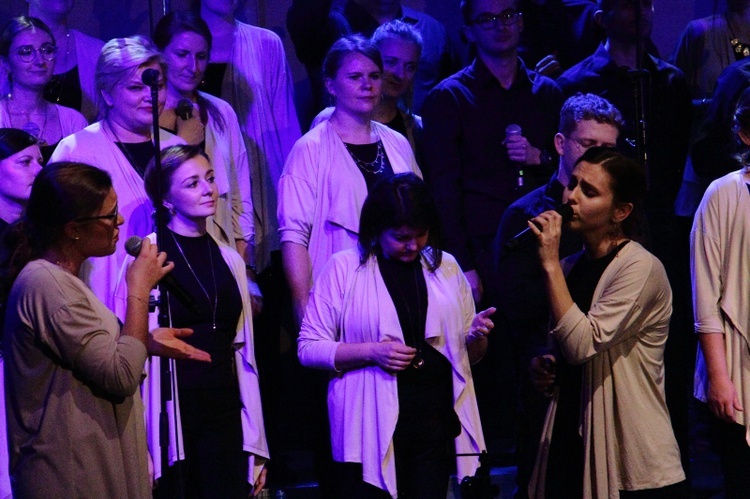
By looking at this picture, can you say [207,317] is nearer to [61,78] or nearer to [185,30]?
[185,30]

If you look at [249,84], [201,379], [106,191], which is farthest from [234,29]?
[106,191]

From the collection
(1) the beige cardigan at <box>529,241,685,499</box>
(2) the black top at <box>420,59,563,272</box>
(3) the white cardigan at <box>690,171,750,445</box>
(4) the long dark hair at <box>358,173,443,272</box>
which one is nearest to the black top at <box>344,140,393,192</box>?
(2) the black top at <box>420,59,563,272</box>

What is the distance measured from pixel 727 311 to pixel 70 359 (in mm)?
2141

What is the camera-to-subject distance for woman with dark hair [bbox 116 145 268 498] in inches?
144

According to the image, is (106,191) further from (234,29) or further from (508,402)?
(508,402)

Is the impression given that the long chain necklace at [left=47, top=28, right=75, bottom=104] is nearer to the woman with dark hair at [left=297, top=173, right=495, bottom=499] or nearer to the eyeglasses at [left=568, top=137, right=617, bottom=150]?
the woman with dark hair at [left=297, top=173, right=495, bottom=499]

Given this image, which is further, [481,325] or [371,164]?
[371,164]

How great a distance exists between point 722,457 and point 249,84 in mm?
2542

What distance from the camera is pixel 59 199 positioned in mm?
2811

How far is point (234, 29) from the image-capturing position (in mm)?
4848

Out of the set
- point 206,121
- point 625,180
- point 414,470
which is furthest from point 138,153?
point 625,180

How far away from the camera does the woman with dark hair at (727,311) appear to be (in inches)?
141

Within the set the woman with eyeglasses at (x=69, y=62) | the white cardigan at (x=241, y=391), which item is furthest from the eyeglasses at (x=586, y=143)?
the woman with eyeglasses at (x=69, y=62)

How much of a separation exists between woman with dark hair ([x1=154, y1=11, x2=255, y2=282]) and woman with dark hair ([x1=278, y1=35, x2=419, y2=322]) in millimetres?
274
